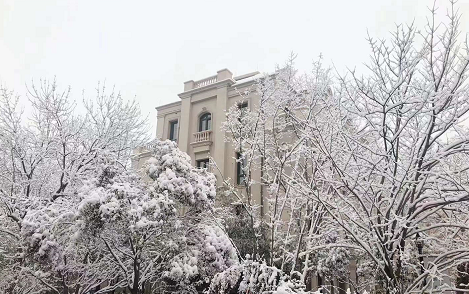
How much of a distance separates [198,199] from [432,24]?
558 centimetres

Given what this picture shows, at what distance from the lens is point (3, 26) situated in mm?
10109

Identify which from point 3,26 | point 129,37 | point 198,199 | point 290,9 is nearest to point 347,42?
point 290,9

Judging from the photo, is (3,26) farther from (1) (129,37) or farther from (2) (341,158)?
(2) (341,158)

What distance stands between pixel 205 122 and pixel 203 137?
1.20 metres

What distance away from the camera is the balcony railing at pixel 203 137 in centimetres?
1828

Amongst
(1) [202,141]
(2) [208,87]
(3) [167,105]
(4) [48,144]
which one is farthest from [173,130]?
(4) [48,144]

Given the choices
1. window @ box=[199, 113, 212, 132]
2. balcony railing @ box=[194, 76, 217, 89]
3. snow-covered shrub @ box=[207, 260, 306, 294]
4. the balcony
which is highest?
balcony railing @ box=[194, 76, 217, 89]

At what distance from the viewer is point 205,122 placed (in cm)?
1939

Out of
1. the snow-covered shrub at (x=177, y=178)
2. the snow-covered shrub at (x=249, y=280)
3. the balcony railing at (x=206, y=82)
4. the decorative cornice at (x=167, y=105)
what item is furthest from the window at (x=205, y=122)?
the snow-covered shrub at (x=249, y=280)

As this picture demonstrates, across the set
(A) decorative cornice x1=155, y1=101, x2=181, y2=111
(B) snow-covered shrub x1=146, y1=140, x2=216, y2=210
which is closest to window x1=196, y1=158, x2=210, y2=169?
(A) decorative cornice x1=155, y1=101, x2=181, y2=111

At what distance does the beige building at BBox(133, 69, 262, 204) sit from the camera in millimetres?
17453

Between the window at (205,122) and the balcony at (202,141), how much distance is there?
63 centimetres

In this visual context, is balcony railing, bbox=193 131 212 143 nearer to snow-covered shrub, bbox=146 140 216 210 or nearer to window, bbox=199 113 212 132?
window, bbox=199 113 212 132

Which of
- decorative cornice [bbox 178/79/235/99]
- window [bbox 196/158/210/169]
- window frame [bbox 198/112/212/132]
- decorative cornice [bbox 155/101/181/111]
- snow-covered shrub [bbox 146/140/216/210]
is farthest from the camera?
decorative cornice [bbox 155/101/181/111]
